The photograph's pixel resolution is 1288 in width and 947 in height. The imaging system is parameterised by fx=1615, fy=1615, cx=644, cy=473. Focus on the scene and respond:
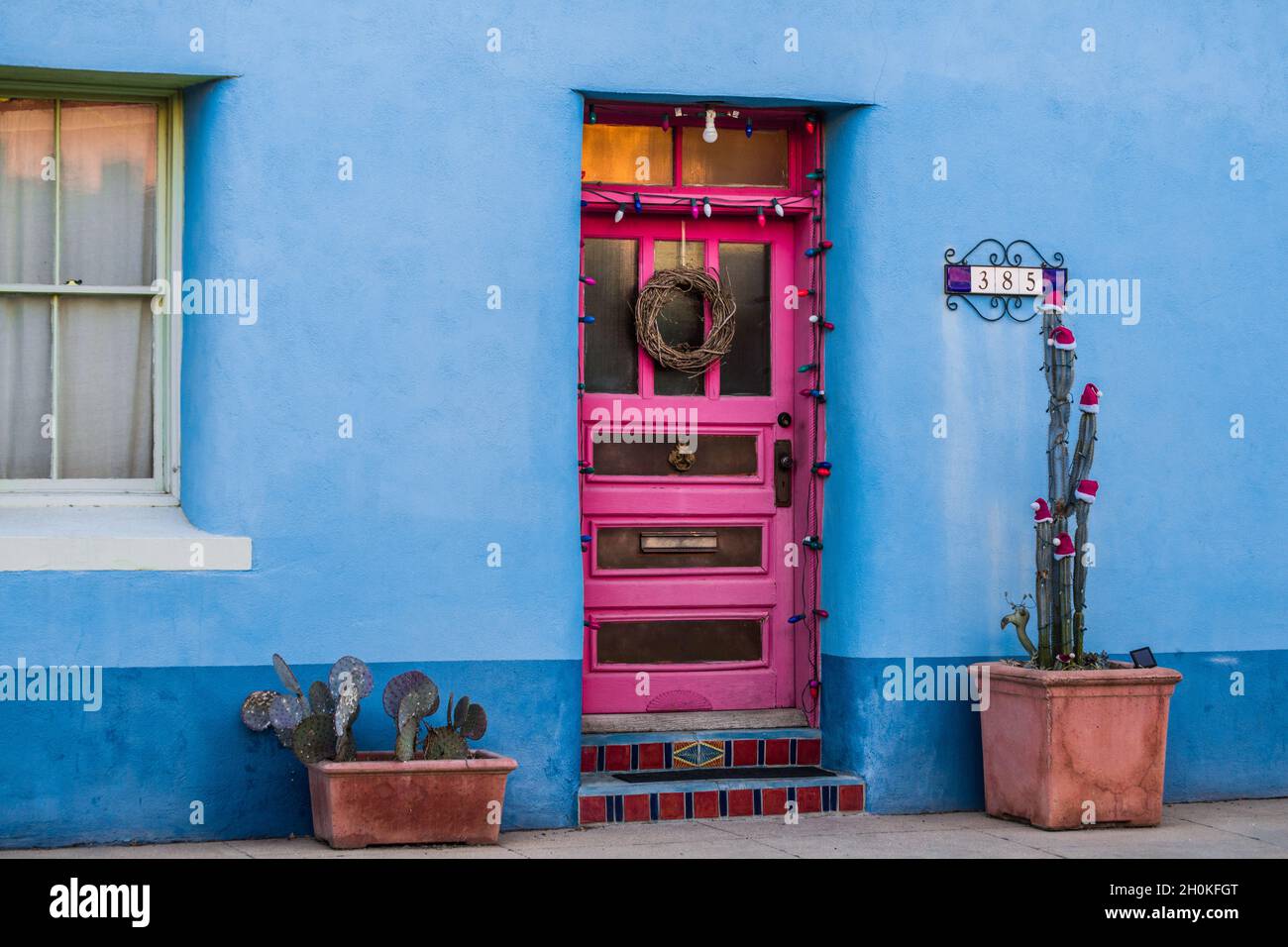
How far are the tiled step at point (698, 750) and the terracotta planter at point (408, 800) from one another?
2.80 ft

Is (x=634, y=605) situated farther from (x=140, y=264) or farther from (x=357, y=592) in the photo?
(x=140, y=264)

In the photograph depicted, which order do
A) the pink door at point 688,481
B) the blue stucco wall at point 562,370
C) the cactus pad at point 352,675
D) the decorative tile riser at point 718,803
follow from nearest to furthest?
the cactus pad at point 352,675 → the blue stucco wall at point 562,370 → the decorative tile riser at point 718,803 → the pink door at point 688,481

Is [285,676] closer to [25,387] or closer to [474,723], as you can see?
[474,723]

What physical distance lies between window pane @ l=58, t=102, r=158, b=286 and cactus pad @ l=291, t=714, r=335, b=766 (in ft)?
6.49

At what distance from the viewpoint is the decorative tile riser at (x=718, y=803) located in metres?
6.79

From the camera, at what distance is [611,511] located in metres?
7.32

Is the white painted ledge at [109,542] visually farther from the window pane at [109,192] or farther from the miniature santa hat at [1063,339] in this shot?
the miniature santa hat at [1063,339]

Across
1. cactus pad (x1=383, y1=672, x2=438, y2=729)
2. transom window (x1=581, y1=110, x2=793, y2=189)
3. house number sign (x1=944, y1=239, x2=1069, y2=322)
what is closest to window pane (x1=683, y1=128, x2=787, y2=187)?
transom window (x1=581, y1=110, x2=793, y2=189)

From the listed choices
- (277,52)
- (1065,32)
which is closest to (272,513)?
(277,52)

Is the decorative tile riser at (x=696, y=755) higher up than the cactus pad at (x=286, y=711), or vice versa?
the cactus pad at (x=286, y=711)

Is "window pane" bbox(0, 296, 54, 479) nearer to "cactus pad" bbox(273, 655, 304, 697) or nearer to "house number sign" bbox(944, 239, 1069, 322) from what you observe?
"cactus pad" bbox(273, 655, 304, 697)

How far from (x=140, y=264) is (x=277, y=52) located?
105cm

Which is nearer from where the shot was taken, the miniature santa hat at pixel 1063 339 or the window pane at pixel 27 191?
the window pane at pixel 27 191

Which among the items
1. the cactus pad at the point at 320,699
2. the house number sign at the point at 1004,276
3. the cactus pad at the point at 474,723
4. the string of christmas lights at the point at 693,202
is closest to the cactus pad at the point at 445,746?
the cactus pad at the point at 474,723
